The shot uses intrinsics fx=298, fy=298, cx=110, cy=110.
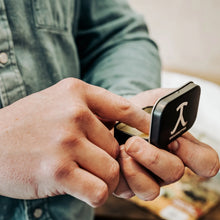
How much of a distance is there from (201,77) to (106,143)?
1227mm

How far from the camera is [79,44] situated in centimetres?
78

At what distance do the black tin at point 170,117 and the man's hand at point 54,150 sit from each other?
0.23ft

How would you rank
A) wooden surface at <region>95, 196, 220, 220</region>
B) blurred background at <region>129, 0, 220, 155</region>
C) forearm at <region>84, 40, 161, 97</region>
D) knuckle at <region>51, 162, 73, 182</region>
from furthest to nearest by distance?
blurred background at <region>129, 0, 220, 155</region>
wooden surface at <region>95, 196, 220, 220</region>
forearm at <region>84, 40, 161, 97</region>
knuckle at <region>51, 162, 73, 182</region>

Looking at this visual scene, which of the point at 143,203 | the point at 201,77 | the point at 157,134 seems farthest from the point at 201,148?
the point at 201,77

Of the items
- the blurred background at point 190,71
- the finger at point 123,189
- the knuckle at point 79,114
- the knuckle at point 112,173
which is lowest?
the blurred background at point 190,71

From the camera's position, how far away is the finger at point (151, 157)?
434mm

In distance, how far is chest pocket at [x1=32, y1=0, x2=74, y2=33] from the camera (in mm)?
571

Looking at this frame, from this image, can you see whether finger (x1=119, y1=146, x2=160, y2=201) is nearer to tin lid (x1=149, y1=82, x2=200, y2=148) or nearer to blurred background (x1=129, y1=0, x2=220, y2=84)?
tin lid (x1=149, y1=82, x2=200, y2=148)

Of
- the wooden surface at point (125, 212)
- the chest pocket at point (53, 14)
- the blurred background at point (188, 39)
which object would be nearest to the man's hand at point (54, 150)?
the chest pocket at point (53, 14)

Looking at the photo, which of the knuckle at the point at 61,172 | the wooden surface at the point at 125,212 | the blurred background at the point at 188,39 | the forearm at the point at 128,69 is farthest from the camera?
the blurred background at the point at 188,39

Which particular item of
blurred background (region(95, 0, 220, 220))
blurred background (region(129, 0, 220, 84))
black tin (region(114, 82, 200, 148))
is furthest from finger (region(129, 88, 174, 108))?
blurred background (region(129, 0, 220, 84))

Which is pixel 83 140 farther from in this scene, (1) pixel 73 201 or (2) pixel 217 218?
(2) pixel 217 218

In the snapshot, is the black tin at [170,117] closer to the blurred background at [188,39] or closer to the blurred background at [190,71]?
the blurred background at [190,71]

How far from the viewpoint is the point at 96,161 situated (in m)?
0.40
